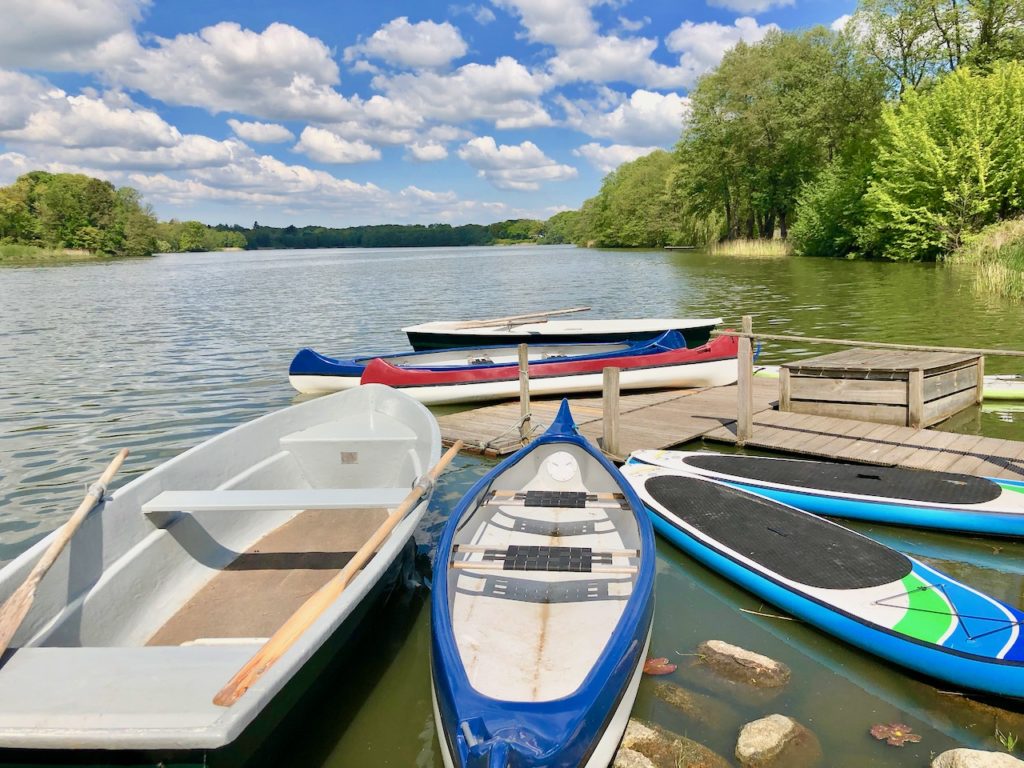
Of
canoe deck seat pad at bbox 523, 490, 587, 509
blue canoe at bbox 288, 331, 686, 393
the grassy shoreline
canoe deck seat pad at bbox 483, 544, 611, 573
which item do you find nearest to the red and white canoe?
blue canoe at bbox 288, 331, 686, 393

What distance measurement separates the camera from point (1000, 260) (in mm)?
21578

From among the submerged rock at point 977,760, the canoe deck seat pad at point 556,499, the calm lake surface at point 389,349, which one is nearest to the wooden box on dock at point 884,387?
the calm lake surface at point 389,349

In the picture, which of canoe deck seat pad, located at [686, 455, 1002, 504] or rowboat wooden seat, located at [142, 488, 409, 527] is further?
canoe deck seat pad, located at [686, 455, 1002, 504]

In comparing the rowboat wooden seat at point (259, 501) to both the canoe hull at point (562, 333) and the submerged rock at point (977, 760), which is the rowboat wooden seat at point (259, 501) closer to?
the submerged rock at point (977, 760)

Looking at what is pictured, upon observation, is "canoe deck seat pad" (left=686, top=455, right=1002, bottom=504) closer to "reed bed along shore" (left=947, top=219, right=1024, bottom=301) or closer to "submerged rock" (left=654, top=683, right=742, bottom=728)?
"submerged rock" (left=654, top=683, right=742, bottom=728)

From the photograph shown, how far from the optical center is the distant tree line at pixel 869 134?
32.2 m

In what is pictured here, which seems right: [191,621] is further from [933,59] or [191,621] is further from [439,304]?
[933,59]

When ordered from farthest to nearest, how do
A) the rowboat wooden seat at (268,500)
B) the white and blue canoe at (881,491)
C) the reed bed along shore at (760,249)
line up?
the reed bed along shore at (760,249)
the white and blue canoe at (881,491)
the rowboat wooden seat at (268,500)

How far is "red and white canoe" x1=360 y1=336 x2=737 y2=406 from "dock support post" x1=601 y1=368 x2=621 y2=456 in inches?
133

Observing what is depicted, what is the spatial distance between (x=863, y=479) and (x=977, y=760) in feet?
12.7

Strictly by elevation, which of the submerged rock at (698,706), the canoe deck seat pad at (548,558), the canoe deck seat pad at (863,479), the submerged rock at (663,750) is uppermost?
the canoe deck seat pad at (548,558)

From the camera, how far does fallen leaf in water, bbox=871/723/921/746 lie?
3639 millimetres

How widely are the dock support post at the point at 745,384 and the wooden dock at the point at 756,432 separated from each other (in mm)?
129

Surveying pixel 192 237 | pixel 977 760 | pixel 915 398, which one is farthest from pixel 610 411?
pixel 192 237
